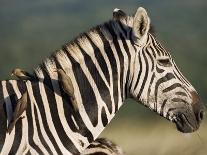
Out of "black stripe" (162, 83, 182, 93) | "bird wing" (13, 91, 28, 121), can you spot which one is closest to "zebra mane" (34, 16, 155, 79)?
"bird wing" (13, 91, 28, 121)

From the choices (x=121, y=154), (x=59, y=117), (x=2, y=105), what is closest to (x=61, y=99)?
(x=59, y=117)

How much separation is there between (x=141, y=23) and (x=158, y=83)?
692 mm

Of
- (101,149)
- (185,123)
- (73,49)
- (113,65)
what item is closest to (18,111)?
(73,49)

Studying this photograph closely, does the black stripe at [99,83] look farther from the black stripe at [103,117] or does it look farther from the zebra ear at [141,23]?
the zebra ear at [141,23]

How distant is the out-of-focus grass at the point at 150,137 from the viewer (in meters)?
19.0

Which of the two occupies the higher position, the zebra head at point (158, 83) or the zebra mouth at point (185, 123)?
Result: the zebra head at point (158, 83)

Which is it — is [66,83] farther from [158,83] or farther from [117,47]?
[158,83]

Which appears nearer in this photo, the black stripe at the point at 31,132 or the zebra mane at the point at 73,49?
the black stripe at the point at 31,132

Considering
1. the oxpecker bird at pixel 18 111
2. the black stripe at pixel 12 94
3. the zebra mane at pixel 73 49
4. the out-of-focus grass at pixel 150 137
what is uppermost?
the zebra mane at pixel 73 49

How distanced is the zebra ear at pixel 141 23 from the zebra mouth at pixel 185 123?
3.31 feet

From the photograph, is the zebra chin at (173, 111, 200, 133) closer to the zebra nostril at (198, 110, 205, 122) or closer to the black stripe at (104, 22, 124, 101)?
the zebra nostril at (198, 110, 205, 122)

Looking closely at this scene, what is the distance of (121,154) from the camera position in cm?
884

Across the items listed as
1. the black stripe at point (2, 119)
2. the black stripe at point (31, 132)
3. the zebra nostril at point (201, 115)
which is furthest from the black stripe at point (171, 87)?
the black stripe at point (2, 119)

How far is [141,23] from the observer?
7363 mm
